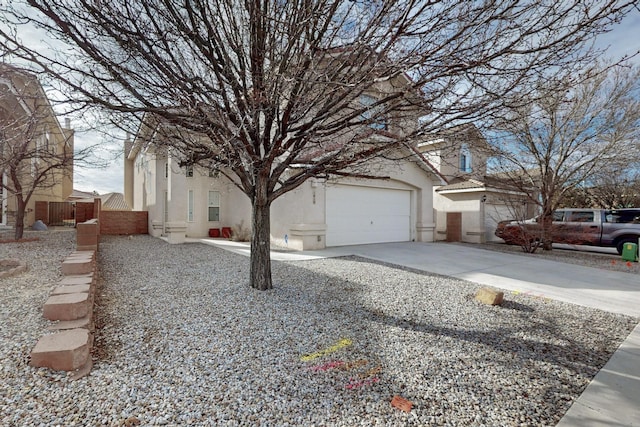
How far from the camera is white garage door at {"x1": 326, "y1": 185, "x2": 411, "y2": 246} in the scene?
11.3 m

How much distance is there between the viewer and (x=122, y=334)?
3.43 meters

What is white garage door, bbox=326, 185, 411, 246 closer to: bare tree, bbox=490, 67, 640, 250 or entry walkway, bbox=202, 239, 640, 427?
entry walkway, bbox=202, 239, 640, 427

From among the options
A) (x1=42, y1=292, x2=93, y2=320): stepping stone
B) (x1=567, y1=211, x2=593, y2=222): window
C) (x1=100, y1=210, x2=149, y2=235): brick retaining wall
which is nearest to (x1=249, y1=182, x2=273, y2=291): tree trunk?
(x1=42, y1=292, x2=93, y2=320): stepping stone

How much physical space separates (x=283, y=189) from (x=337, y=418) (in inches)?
134

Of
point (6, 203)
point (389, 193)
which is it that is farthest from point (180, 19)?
point (6, 203)

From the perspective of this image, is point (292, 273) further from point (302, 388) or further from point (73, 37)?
point (73, 37)

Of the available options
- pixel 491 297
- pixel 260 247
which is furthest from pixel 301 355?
pixel 491 297

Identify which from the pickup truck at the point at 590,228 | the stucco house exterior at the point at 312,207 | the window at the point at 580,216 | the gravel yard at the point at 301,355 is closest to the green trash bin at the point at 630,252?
the pickup truck at the point at 590,228

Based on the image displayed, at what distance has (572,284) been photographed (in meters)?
6.88

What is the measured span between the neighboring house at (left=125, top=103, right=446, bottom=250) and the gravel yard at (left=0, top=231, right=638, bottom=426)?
500 cm

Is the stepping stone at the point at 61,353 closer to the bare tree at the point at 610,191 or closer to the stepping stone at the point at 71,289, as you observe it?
the stepping stone at the point at 71,289

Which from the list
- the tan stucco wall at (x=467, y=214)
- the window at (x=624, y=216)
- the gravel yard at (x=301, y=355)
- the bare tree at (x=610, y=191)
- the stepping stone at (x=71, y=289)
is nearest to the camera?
the gravel yard at (x=301, y=355)

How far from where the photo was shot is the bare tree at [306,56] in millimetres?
3240

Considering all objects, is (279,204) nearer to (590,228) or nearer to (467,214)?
(467,214)
